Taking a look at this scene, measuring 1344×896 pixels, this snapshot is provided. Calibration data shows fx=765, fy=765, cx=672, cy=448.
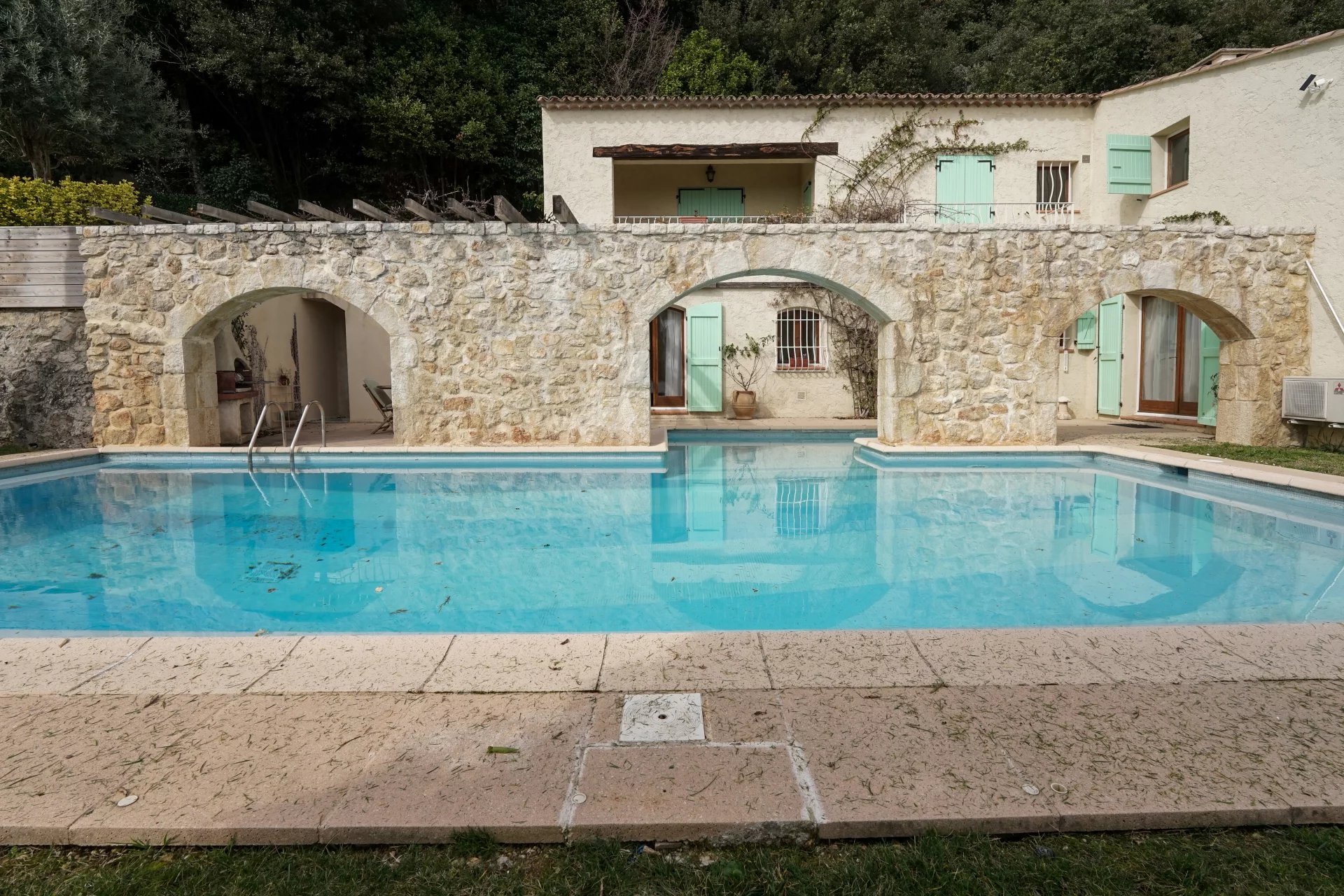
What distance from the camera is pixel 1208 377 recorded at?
35.2 feet

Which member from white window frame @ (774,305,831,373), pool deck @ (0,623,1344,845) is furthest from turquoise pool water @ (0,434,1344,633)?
white window frame @ (774,305,831,373)

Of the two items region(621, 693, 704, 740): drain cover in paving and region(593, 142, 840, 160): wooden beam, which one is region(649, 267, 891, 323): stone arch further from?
region(621, 693, 704, 740): drain cover in paving

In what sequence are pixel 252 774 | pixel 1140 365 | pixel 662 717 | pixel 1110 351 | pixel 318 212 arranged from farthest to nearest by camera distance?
pixel 1110 351, pixel 1140 365, pixel 318 212, pixel 662 717, pixel 252 774

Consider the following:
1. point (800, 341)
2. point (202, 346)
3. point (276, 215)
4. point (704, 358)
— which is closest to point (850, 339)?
point (800, 341)

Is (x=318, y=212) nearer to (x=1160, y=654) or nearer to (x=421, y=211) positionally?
(x=421, y=211)

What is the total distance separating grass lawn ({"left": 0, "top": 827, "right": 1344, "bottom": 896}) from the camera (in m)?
1.54

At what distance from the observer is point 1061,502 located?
21.3 ft

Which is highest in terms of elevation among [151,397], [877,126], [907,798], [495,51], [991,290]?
[495,51]

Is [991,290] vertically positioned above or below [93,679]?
above

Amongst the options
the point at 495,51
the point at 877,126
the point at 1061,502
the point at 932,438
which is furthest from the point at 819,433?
the point at 495,51

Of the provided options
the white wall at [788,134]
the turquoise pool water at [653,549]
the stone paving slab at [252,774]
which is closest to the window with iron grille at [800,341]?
the white wall at [788,134]

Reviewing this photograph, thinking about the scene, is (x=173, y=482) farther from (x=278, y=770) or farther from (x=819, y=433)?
(x=819, y=433)

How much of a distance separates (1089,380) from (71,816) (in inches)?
593

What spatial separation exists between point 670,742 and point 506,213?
757 cm
